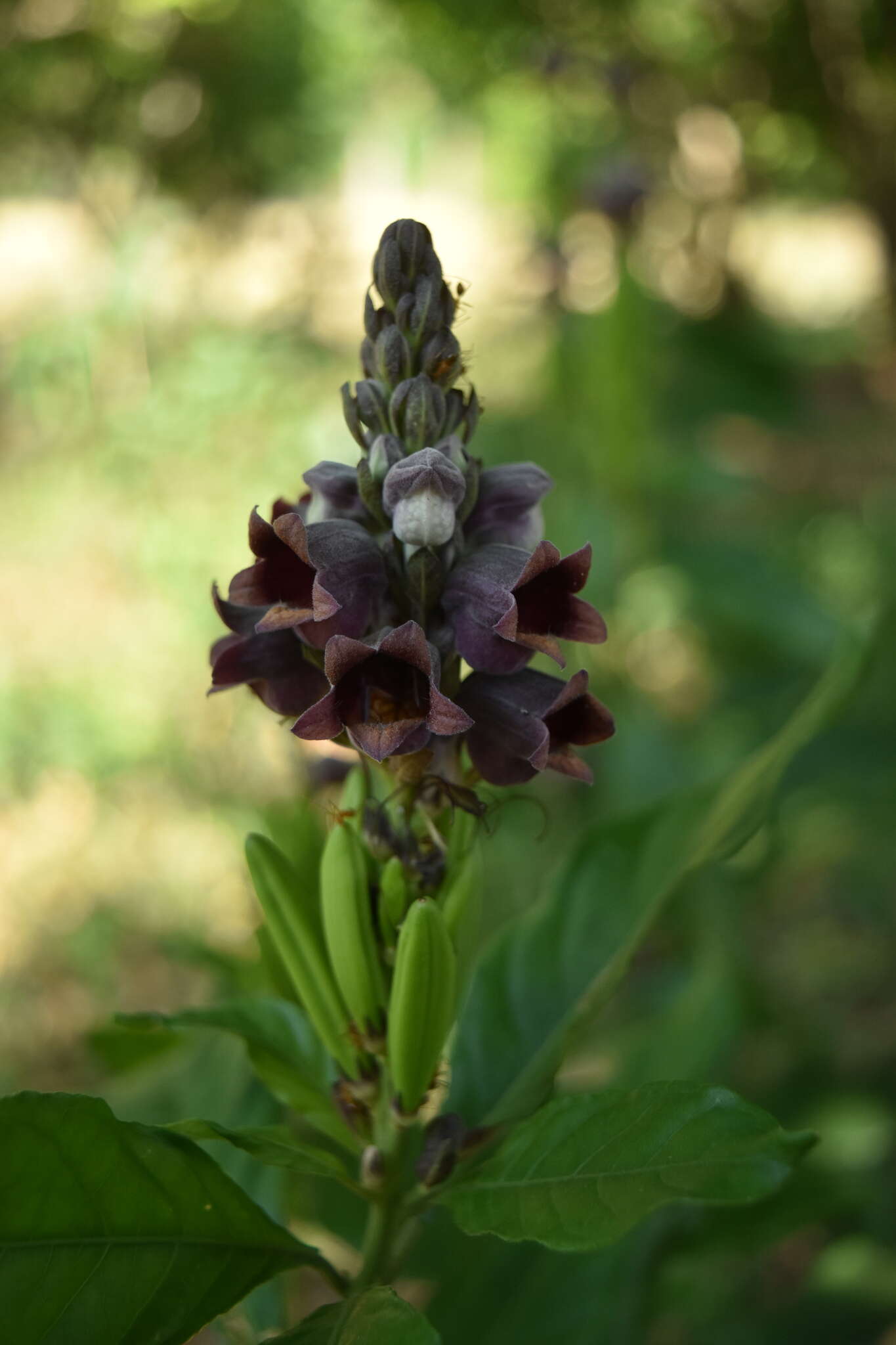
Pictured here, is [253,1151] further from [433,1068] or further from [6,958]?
[6,958]

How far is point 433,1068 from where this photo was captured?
107cm

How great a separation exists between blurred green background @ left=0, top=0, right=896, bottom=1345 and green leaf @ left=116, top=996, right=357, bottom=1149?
19cm

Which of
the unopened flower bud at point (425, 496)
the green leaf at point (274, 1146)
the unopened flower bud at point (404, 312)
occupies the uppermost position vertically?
the unopened flower bud at point (404, 312)

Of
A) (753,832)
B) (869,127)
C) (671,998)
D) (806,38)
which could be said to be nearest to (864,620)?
(753,832)

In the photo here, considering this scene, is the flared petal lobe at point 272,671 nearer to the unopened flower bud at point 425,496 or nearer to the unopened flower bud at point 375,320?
the unopened flower bud at point 425,496

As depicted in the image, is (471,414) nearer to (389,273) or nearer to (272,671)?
(389,273)

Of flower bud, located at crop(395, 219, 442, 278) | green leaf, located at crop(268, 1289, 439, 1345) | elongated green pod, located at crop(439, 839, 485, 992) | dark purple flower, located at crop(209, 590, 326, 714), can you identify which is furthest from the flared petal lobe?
green leaf, located at crop(268, 1289, 439, 1345)

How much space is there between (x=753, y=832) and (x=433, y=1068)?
38cm

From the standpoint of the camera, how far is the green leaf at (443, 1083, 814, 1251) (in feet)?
2.66

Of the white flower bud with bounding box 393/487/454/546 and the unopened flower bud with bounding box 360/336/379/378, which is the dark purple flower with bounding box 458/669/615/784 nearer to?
the white flower bud with bounding box 393/487/454/546

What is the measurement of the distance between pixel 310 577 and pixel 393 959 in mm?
381

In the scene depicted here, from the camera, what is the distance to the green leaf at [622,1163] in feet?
2.66

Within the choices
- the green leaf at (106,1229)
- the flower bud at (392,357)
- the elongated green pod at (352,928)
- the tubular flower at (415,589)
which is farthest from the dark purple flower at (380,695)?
the green leaf at (106,1229)

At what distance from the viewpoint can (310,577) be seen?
988 mm
